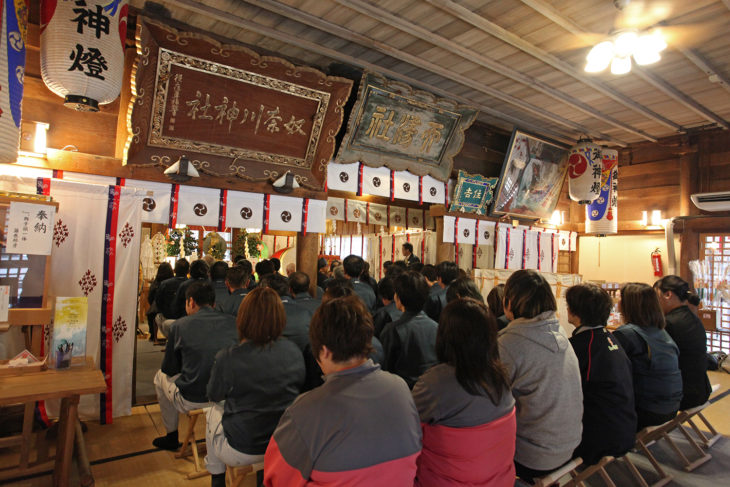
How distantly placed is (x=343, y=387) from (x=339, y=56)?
5048mm

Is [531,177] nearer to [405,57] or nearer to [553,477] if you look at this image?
[405,57]

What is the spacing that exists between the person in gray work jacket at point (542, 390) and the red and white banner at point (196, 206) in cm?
431

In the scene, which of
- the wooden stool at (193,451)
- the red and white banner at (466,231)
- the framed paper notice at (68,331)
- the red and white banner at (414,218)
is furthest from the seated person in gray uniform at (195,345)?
the red and white banner at (414,218)

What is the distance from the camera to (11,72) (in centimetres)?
346

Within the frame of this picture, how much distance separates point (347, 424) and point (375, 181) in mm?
5779

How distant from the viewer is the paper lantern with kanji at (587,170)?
8.58 meters

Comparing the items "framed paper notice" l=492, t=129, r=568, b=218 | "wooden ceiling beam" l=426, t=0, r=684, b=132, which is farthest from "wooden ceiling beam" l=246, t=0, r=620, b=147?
"wooden ceiling beam" l=426, t=0, r=684, b=132

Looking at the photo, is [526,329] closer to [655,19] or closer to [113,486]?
[113,486]

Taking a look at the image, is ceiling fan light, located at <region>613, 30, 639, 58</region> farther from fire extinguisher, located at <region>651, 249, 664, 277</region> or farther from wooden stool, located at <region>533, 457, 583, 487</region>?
fire extinguisher, located at <region>651, 249, 664, 277</region>

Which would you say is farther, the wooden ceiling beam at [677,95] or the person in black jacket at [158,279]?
the person in black jacket at [158,279]

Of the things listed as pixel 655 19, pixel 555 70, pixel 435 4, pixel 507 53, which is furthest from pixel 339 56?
pixel 655 19

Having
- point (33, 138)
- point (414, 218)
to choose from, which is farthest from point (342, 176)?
point (33, 138)

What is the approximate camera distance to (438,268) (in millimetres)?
5754

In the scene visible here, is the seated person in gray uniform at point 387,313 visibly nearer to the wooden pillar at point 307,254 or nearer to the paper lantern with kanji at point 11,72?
the wooden pillar at point 307,254
